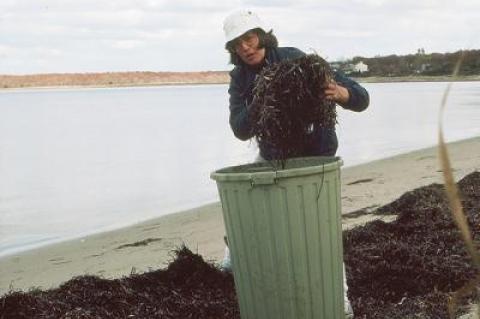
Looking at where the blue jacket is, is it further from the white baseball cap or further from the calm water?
the calm water

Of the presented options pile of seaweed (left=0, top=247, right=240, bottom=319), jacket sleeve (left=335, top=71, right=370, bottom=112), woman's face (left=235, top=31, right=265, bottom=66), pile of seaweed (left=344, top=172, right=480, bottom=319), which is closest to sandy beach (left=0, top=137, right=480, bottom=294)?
pile of seaweed (left=0, top=247, right=240, bottom=319)

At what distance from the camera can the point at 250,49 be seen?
3291 millimetres

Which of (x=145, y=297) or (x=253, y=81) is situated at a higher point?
(x=253, y=81)

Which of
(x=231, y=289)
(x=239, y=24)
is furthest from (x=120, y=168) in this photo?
(x=239, y=24)

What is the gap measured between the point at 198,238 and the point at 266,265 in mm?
4354

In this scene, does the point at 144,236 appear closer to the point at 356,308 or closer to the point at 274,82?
the point at 356,308

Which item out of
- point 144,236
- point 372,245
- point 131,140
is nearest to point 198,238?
point 144,236

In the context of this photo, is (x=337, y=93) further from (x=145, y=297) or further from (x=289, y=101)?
(x=145, y=297)

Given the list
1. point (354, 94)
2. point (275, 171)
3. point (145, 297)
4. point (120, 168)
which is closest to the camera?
point (275, 171)

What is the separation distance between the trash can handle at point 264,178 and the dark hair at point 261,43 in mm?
907

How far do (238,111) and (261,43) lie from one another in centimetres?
34

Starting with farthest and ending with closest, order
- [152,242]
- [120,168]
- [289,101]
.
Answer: [120,168] → [152,242] → [289,101]

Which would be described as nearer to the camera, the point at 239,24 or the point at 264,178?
the point at 264,178

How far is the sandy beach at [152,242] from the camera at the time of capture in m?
5.94
